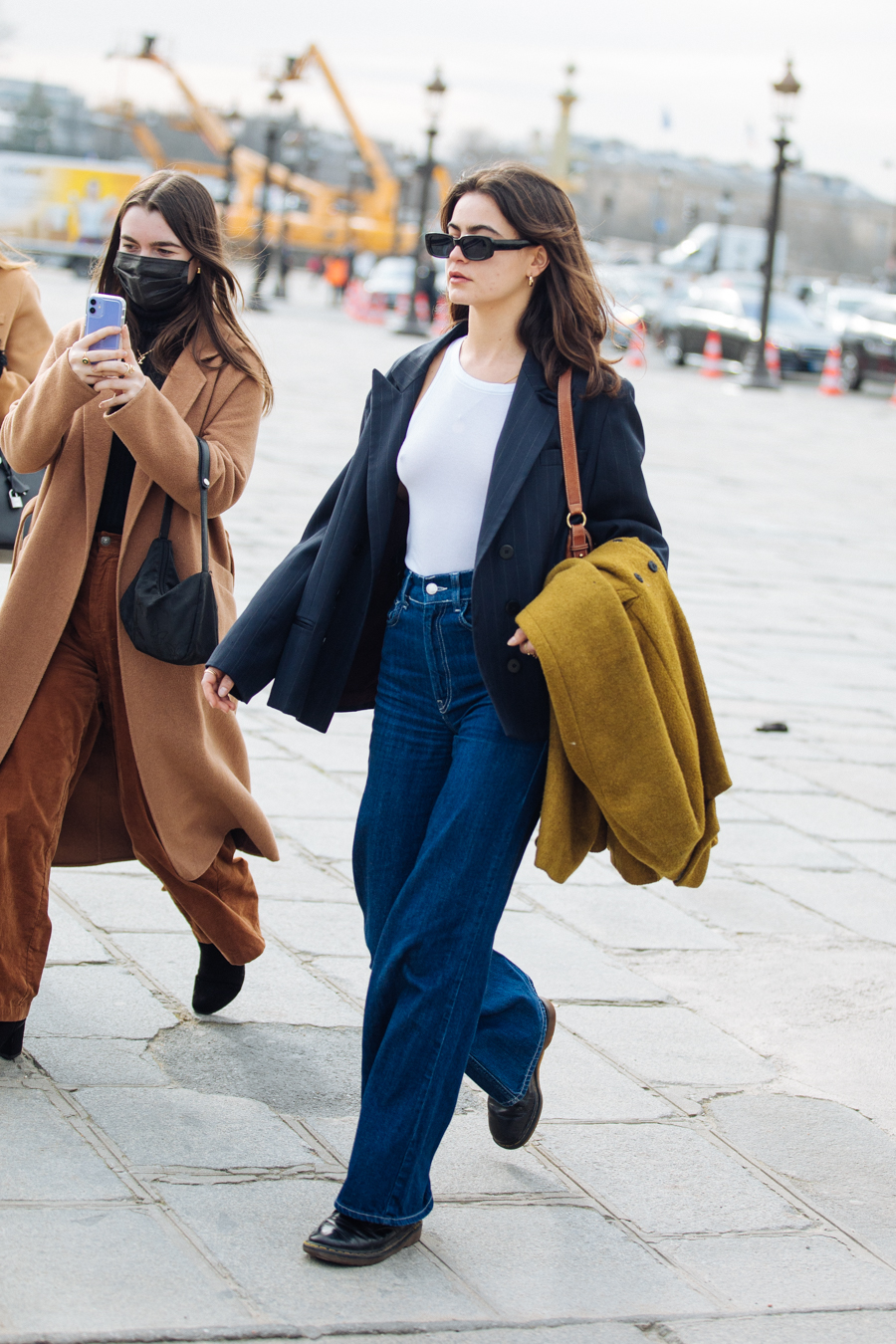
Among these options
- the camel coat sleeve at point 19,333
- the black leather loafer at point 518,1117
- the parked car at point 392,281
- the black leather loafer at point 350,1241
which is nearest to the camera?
the black leather loafer at point 350,1241

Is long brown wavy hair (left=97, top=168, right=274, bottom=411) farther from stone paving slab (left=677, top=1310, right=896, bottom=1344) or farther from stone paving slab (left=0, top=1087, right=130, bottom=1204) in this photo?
stone paving slab (left=677, top=1310, right=896, bottom=1344)

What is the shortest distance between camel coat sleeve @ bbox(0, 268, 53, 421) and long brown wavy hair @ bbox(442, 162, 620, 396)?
1.77 meters

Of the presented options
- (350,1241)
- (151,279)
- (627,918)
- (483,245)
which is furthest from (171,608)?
(627,918)

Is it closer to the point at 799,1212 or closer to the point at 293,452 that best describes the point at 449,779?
the point at 799,1212

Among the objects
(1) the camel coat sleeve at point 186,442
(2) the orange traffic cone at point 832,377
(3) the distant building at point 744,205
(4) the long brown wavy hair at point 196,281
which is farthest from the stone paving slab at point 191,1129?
(3) the distant building at point 744,205

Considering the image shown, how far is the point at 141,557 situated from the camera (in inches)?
122

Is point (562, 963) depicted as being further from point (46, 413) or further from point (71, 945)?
point (46, 413)

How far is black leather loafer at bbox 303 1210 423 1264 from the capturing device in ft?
8.10

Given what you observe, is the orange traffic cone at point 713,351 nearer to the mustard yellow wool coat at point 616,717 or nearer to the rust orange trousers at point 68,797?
the rust orange trousers at point 68,797

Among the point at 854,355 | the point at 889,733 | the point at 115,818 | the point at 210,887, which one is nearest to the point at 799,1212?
the point at 210,887

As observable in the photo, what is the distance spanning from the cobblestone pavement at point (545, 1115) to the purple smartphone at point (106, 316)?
135cm

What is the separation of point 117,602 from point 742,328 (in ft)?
83.8

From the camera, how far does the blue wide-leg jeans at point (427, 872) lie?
251cm

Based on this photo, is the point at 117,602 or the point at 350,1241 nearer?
the point at 350,1241
